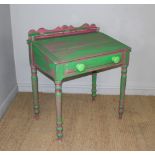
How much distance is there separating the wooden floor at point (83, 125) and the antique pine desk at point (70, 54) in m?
0.12

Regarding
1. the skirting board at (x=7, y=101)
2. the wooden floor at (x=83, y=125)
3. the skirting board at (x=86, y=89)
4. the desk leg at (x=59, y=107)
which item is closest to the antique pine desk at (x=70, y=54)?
the desk leg at (x=59, y=107)

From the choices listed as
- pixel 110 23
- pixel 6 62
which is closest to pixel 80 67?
pixel 110 23

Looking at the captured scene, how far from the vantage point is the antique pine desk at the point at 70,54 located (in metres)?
1.81

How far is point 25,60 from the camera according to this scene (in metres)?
2.65

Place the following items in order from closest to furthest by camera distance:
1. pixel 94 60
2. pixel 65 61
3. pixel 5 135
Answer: pixel 65 61, pixel 94 60, pixel 5 135

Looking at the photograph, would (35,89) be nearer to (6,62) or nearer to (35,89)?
(35,89)

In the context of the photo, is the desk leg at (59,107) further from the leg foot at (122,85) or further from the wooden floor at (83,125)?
the leg foot at (122,85)

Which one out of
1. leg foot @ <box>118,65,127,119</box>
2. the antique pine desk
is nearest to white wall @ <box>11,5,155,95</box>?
the antique pine desk

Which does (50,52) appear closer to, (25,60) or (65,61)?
(65,61)

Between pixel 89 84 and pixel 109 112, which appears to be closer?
pixel 109 112

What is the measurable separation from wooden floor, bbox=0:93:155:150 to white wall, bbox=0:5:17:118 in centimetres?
11

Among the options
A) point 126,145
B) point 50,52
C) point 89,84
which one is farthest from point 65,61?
point 89,84

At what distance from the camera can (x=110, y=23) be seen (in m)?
2.45
